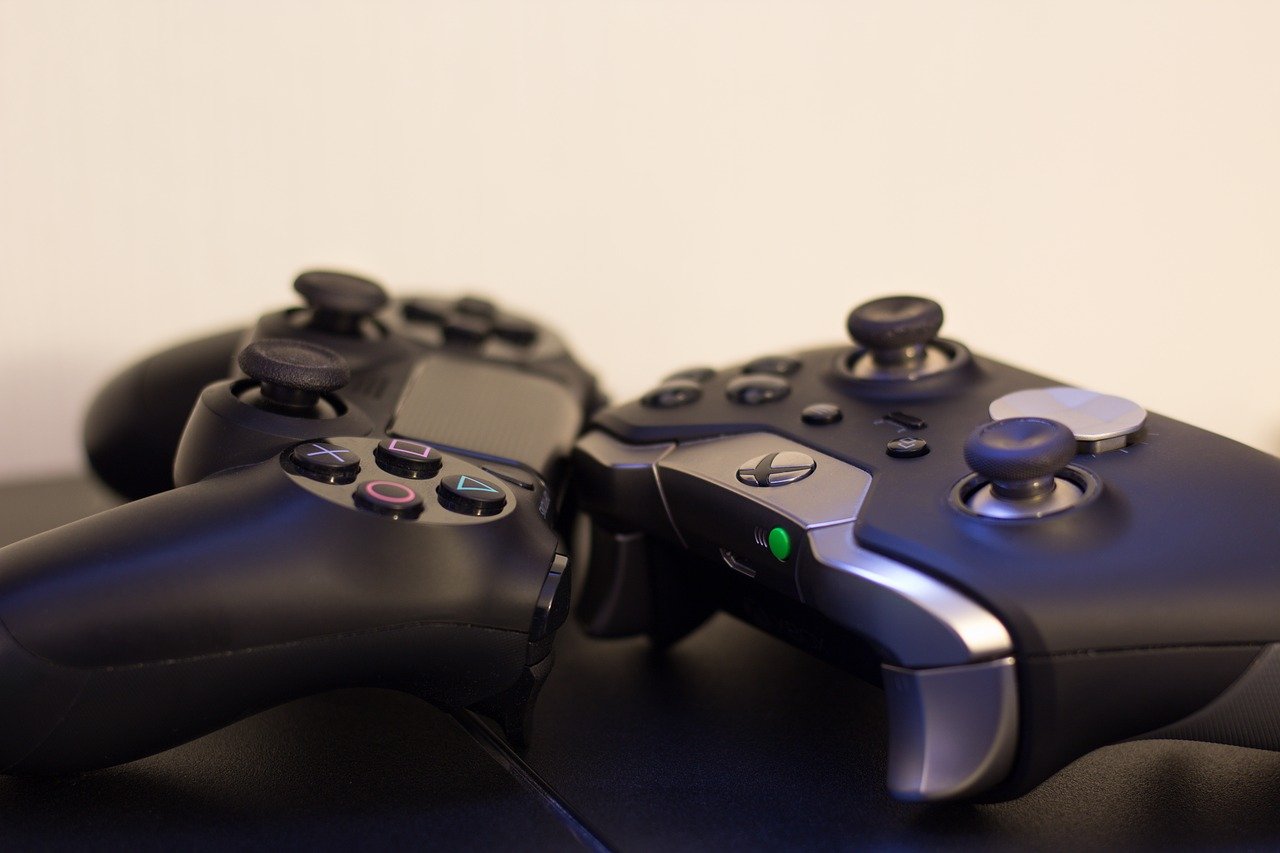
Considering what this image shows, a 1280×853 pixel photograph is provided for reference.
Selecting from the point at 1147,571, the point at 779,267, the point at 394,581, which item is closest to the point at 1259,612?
the point at 1147,571

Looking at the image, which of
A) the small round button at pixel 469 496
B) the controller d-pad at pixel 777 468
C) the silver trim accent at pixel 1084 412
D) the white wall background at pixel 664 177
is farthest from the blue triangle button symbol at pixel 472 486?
the white wall background at pixel 664 177

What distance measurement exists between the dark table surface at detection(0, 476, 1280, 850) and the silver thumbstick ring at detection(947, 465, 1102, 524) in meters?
0.10

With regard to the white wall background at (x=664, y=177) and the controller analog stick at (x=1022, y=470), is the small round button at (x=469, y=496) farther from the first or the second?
the white wall background at (x=664, y=177)

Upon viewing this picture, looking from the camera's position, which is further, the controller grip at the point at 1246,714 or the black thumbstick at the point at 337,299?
the black thumbstick at the point at 337,299

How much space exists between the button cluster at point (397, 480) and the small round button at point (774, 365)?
0.18 meters

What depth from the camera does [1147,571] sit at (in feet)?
1.49

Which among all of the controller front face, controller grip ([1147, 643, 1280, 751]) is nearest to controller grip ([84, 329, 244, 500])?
the controller front face

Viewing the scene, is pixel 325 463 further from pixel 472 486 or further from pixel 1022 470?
pixel 1022 470

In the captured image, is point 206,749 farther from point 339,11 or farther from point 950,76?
point 950,76

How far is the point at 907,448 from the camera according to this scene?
54 cm

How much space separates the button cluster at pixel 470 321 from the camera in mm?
732

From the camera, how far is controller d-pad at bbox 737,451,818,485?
0.54m

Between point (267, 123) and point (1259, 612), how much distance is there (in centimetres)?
67

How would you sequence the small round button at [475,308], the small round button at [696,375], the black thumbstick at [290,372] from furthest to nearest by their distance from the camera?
1. the small round button at [475,308]
2. the small round button at [696,375]
3. the black thumbstick at [290,372]
